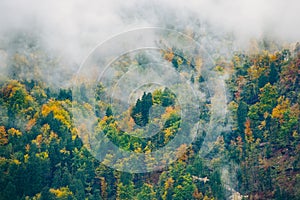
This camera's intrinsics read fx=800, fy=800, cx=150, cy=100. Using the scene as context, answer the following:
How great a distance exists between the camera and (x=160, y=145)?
192 feet

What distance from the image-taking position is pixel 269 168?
58156 mm

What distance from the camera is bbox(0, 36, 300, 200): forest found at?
57062 millimetres

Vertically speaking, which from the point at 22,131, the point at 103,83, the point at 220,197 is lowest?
the point at 220,197

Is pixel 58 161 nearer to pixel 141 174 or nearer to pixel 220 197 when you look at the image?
pixel 141 174

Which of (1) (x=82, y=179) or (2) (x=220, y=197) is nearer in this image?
(2) (x=220, y=197)

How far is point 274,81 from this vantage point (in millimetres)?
66000

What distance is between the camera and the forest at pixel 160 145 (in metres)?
57.1

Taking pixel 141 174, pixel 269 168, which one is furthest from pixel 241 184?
pixel 141 174

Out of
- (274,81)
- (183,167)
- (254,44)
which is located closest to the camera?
(183,167)

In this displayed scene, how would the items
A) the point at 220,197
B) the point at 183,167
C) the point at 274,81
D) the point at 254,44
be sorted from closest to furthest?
the point at 220,197, the point at 183,167, the point at 274,81, the point at 254,44

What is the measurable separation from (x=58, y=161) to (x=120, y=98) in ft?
24.5

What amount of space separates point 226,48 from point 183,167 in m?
17.6

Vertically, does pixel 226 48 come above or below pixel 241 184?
above

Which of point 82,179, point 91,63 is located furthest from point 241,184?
point 91,63
